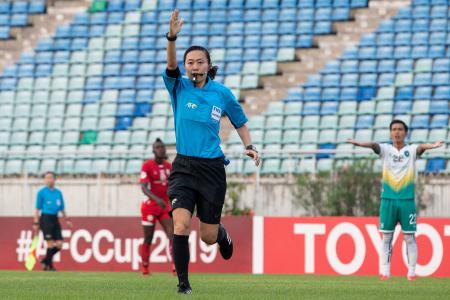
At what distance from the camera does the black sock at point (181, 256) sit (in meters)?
9.41

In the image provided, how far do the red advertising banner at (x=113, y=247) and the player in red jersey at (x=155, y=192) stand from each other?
111 inches

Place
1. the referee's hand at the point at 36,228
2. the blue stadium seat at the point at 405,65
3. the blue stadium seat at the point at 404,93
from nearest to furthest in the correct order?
the referee's hand at the point at 36,228 < the blue stadium seat at the point at 404,93 < the blue stadium seat at the point at 405,65

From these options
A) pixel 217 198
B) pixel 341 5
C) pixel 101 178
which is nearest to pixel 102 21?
pixel 341 5

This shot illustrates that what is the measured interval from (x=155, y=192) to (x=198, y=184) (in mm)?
7187

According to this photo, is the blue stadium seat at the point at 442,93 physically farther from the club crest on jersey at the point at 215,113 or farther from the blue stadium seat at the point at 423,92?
the club crest on jersey at the point at 215,113

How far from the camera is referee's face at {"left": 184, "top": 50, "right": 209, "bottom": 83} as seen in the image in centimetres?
946

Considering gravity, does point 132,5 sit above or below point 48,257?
above

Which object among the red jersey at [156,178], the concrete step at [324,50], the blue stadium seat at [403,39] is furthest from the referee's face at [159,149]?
the blue stadium seat at [403,39]

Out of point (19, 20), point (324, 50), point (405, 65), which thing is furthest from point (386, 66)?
point (19, 20)

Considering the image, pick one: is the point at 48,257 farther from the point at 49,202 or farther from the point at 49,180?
the point at 49,180

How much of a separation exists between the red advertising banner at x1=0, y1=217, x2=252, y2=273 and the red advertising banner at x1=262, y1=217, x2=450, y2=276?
534 millimetres

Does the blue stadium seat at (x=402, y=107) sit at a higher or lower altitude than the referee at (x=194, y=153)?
higher

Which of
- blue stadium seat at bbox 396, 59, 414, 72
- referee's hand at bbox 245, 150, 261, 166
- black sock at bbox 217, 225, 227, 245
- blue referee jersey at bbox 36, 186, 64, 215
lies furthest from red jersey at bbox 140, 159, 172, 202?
blue stadium seat at bbox 396, 59, 414, 72

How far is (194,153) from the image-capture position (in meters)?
9.56
